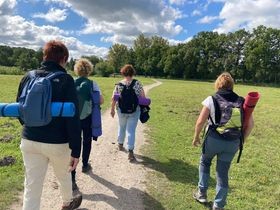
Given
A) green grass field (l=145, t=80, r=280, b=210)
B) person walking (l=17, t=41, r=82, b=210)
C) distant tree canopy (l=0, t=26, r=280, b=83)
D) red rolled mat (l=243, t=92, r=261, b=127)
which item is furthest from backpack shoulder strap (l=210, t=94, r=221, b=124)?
distant tree canopy (l=0, t=26, r=280, b=83)

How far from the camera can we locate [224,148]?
20.1 ft

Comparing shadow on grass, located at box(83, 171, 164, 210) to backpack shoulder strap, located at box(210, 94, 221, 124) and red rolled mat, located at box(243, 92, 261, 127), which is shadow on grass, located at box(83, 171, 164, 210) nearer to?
backpack shoulder strap, located at box(210, 94, 221, 124)

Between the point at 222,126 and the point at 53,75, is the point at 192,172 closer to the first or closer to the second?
the point at 222,126

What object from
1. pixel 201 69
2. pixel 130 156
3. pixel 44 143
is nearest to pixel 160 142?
pixel 130 156

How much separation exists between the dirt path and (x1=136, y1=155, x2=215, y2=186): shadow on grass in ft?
0.97

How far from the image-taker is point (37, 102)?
4.43m

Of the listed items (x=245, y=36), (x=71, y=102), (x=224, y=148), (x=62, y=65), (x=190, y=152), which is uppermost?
(x=245, y=36)

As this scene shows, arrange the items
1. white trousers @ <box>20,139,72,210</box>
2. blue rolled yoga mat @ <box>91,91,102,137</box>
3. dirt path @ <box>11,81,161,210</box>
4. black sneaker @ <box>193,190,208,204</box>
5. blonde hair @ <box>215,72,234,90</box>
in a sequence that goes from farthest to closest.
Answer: blue rolled yoga mat @ <box>91,91,102,137</box>
black sneaker @ <box>193,190,208,204</box>
dirt path @ <box>11,81,161,210</box>
blonde hair @ <box>215,72,234,90</box>
white trousers @ <box>20,139,72,210</box>

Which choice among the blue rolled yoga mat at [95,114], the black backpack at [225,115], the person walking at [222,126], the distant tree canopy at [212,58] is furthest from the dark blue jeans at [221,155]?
the distant tree canopy at [212,58]

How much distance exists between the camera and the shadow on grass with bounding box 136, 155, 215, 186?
817 cm

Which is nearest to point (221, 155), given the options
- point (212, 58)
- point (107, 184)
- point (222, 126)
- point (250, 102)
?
point (222, 126)

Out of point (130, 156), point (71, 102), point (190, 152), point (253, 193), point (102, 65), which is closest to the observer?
point (71, 102)

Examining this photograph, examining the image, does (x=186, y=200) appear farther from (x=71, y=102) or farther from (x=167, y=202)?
(x=71, y=102)

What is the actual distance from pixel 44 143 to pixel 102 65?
86.8 metres
